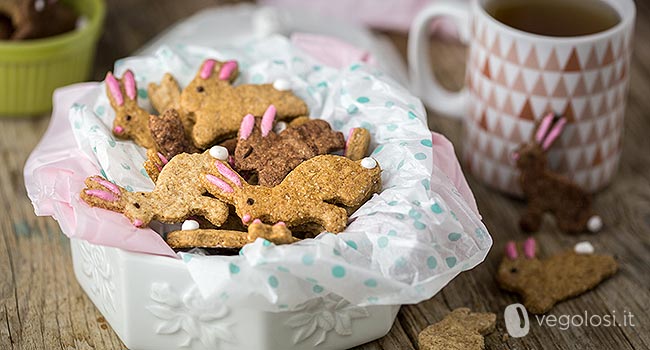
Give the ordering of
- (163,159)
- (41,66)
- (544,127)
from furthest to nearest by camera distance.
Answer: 1. (41,66)
2. (544,127)
3. (163,159)

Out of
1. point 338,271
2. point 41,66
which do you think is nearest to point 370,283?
point 338,271

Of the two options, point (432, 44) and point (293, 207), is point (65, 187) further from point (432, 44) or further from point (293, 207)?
point (432, 44)

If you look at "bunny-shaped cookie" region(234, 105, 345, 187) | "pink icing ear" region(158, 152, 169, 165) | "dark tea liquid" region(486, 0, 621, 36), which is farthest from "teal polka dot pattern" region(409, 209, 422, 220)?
"dark tea liquid" region(486, 0, 621, 36)

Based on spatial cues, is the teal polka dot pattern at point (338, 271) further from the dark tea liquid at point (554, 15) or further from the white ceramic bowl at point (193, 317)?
the dark tea liquid at point (554, 15)

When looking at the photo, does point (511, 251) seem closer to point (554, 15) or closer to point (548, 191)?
point (548, 191)

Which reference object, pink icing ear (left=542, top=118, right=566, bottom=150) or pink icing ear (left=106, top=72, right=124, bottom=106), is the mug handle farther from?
pink icing ear (left=106, top=72, right=124, bottom=106)

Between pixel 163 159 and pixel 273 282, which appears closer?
pixel 273 282
